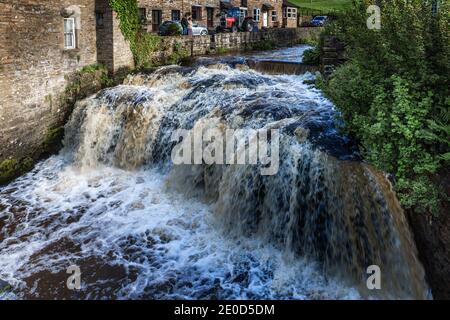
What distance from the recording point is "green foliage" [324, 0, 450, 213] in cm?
609

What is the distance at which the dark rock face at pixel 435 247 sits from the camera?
5918 millimetres

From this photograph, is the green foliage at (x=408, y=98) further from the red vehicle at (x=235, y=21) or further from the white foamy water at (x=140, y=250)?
the red vehicle at (x=235, y=21)

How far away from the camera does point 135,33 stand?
52.5ft

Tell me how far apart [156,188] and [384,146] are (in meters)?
6.02

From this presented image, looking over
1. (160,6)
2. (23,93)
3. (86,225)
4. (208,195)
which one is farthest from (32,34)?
(160,6)

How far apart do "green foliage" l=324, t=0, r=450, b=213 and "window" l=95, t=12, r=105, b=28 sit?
10.3 meters

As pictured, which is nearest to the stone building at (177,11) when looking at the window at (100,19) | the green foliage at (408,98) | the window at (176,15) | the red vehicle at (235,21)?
the window at (176,15)

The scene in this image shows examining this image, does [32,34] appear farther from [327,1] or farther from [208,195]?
[327,1]

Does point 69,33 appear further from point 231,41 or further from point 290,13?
point 290,13

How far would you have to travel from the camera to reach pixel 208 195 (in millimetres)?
9844

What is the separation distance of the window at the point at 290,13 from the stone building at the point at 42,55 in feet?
103

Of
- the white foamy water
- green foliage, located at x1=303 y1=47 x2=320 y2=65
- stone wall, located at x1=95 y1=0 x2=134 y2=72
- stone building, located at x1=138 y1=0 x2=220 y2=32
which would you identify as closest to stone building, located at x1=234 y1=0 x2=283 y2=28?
stone building, located at x1=138 y1=0 x2=220 y2=32

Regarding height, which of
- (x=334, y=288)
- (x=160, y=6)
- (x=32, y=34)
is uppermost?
(x=160, y=6)

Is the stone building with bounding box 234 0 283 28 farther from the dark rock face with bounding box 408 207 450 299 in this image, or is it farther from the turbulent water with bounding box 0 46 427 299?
the dark rock face with bounding box 408 207 450 299
